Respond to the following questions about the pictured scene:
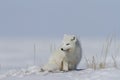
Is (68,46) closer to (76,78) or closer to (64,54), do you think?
(64,54)

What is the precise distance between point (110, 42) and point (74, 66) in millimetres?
1172

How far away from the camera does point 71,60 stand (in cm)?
824

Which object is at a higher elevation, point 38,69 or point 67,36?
point 67,36

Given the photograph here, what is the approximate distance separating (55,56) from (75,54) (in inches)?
16.5

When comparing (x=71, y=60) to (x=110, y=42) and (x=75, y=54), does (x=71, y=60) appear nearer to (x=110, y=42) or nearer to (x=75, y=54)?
(x=75, y=54)

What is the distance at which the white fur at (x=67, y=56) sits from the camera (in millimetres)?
8156

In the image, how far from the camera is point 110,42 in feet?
29.5

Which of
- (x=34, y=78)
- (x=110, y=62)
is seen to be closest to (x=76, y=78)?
(x=34, y=78)

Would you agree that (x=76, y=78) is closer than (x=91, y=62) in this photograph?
Yes

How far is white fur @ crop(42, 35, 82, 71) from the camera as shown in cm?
816

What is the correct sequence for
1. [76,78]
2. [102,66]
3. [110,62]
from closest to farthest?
[76,78], [102,66], [110,62]

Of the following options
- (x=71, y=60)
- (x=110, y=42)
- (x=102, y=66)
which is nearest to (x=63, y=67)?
(x=71, y=60)

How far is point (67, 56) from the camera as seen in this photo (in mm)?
8234

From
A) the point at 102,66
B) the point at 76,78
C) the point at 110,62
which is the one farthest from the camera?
the point at 110,62
